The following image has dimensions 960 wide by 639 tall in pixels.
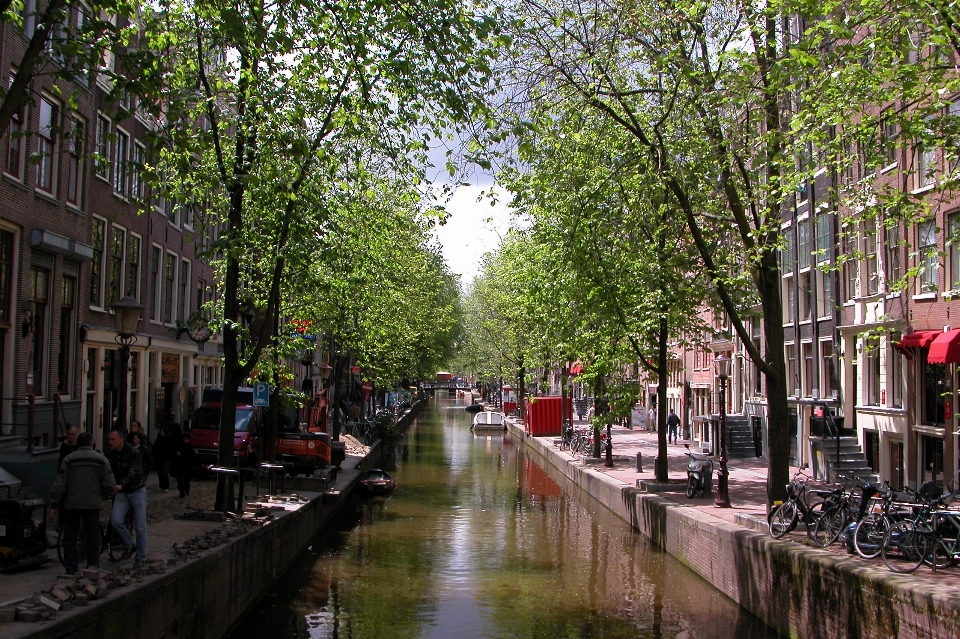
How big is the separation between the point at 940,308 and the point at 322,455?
1640cm

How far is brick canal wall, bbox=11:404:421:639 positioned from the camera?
327 inches

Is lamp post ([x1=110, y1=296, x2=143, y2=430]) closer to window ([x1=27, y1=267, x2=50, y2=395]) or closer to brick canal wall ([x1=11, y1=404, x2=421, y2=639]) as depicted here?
brick canal wall ([x1=11, y1=404, x2=421, y2=639])

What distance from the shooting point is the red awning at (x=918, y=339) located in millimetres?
21641

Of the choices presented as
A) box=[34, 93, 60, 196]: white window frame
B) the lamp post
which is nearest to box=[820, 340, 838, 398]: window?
the lamp post

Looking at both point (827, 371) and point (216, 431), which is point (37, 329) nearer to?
point (216, 431)

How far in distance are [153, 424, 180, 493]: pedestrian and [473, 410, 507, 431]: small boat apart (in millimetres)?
47198

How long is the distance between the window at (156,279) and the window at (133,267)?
6.05 feet

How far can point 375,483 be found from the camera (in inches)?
1141

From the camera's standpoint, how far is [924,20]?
36.7 ft

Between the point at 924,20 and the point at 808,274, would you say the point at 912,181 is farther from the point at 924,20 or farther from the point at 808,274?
the point at 924,20

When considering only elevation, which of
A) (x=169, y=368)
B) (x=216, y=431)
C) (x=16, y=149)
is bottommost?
(x=216, y=431)

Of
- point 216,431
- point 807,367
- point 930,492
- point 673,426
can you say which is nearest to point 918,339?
point 930,492

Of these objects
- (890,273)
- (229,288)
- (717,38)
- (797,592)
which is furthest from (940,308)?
(229,288)

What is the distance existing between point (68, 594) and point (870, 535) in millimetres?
9772
